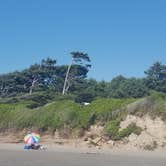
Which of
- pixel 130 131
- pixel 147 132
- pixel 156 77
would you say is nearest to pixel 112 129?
pixel 130 131

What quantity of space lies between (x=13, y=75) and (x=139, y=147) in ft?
142

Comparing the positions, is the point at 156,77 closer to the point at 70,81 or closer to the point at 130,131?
the point at 70,81

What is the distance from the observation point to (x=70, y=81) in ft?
221

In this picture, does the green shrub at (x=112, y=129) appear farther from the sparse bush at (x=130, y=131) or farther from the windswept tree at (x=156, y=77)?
the windswept tree at (x=156, y=77)

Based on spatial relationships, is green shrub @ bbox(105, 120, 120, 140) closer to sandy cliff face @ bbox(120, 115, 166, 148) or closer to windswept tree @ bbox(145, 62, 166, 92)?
sandy cliff face @ bbox(120, 115, 166, 148)

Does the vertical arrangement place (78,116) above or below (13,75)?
below

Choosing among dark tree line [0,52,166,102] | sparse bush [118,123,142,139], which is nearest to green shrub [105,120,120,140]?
sparse bush [118,123,142,139]

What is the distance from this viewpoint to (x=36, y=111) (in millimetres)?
32625

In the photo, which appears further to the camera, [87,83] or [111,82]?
[111,82]

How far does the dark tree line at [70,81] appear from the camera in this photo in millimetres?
63222

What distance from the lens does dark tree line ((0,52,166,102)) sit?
6322 cm

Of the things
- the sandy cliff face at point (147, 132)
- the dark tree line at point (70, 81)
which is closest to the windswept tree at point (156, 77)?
the dark tree line at point (70, 81)

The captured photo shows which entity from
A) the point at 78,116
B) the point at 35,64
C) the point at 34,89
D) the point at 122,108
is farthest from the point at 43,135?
the point at 35,64

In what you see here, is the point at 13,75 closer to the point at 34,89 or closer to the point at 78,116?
the point at 34,89
